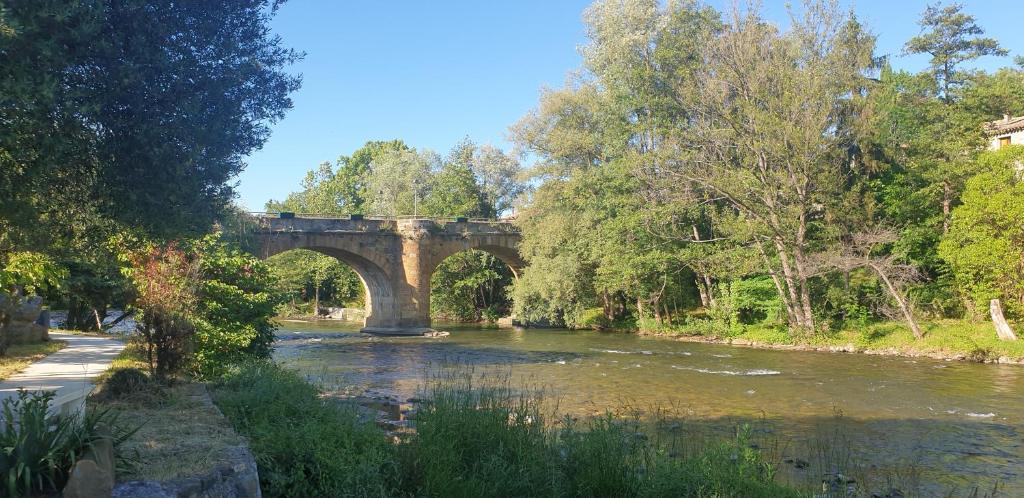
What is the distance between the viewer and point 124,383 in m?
7.75

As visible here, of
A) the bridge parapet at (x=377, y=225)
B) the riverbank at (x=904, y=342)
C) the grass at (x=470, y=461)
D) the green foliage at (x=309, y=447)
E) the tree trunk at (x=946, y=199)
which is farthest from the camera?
the bridge parapet at (x=377, y=225)

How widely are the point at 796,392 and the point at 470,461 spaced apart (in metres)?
10.3

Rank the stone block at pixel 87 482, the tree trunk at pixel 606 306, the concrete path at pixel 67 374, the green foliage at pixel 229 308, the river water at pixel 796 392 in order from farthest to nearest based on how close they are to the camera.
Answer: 1. the tree trunk at pixel 606 306
2. the green foliage at pixel 229 308
3. the river water at pixel 796 392
4. the concrete path at pixel 67 374
5. the stone block at pixel 87 482

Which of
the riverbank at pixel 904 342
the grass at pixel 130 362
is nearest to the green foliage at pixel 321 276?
the riverbank at pixel 904 342

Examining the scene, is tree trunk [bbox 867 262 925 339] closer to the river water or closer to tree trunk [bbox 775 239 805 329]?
the river water

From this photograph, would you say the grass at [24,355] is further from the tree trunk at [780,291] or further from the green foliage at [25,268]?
the tree trunk at [780,291]

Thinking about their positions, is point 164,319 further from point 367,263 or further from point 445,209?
point 445,209

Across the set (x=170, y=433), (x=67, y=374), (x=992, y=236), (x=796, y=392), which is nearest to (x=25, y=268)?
(x=67, y=374)

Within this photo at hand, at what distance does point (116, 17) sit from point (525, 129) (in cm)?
2902

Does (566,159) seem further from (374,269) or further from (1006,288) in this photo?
(1006,288)

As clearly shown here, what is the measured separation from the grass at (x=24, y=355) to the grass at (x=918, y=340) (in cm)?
2193

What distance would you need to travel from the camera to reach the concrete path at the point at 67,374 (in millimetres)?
6102

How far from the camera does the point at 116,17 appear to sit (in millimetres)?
6809

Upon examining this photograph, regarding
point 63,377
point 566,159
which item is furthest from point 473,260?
point 63,377
